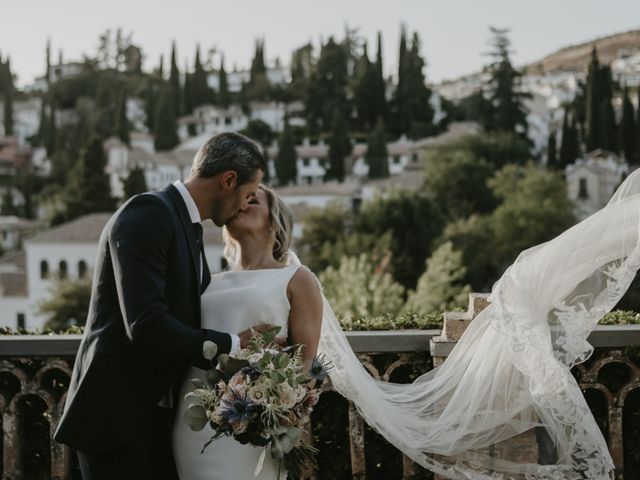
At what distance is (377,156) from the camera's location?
67.2 m

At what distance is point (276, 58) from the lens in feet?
336

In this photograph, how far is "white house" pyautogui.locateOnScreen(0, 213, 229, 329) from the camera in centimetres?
4712

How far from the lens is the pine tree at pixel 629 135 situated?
53406mm

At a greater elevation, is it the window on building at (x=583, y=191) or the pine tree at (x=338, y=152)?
the pine tree at (x=338, y=152)

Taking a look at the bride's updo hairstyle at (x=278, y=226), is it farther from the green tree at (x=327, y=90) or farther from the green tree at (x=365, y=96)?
the green tree at (x=327, y=90)

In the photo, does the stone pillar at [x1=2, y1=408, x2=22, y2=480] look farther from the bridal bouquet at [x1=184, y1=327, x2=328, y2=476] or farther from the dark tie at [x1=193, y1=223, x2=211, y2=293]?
the bridal bouquet at [x1=184, y1=327, x2=328, y2=476]

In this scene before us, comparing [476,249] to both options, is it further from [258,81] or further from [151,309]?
[258,81]

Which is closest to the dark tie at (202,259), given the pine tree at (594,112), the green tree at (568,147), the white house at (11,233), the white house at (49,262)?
the white house at (49,262)

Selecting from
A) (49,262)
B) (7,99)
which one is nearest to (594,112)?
(49,262)

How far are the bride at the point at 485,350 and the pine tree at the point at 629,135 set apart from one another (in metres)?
53.0

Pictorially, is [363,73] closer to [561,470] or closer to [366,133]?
[366,133]

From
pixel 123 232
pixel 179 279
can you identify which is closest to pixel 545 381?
pixel 179 279

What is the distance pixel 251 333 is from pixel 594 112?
181 ft

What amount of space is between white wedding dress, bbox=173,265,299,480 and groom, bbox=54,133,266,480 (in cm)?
12
